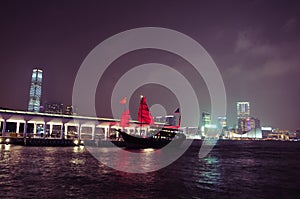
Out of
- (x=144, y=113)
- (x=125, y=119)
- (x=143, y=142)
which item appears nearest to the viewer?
(x=143, y=142)

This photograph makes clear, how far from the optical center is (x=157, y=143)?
292 ft

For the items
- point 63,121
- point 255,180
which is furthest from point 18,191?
point 63,121

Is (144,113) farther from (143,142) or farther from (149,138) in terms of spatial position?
(143,142)

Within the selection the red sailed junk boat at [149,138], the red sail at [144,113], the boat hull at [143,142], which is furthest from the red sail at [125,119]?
the boat hull at [143,142]

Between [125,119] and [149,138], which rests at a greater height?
[125,119]

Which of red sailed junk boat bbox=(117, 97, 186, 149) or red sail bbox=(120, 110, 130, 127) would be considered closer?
red sailed junk boat bbox=(117, 97, 186, 149)

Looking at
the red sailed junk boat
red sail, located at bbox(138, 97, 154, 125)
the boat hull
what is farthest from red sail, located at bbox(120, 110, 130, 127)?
the boat hull

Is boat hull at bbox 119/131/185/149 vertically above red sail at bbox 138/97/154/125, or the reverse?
red sail at bbox 138/97/154/125

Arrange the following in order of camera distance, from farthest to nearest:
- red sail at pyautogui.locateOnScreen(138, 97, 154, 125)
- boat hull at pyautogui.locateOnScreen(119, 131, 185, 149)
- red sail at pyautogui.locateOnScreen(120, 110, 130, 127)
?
red sail at pyautogui.locateOnScreen(120, 110, 130, 127) < red sail at pyautogui.locateOnScreen(138, 97, 154, 125) < boat hull at pyautogui.locateOnScreen(119, 131, 185, 149)

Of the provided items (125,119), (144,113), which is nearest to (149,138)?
(144,113)

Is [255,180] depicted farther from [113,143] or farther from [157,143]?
[113,143]

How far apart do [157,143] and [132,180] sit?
63.7m

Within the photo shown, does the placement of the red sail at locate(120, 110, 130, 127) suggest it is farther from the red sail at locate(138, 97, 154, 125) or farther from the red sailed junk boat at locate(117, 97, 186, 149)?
the red sailed junk boat at locate(117, 97, 186, 149)

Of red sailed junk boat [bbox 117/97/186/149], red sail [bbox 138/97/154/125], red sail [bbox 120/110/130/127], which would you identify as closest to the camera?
red sailed junk boat [bbox 117/97/186/149]
